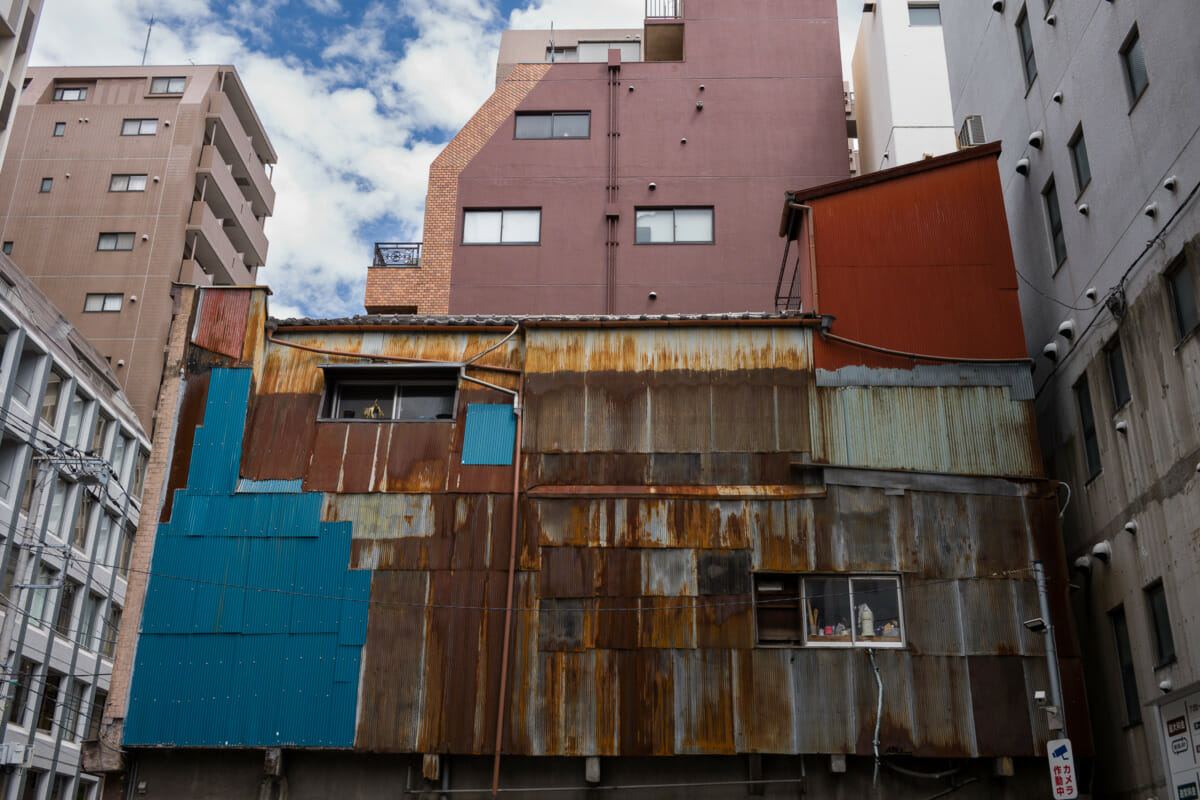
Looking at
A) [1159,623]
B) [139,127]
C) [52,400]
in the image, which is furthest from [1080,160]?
[139,127]

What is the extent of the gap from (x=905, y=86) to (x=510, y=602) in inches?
1023

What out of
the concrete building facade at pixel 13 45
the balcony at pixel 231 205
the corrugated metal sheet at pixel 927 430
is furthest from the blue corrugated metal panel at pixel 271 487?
the balcony at pixel 231 205

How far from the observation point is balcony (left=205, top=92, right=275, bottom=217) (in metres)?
70.7

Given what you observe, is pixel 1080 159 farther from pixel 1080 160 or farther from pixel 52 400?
pixel 52 400

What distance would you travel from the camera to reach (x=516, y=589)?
71.2ft

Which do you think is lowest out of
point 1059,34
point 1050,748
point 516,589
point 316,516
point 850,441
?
point 1050,748

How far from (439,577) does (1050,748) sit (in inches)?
453

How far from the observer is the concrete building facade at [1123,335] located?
58.7 feet

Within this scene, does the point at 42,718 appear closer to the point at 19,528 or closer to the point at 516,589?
the point at 19,528

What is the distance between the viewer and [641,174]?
37.8 m

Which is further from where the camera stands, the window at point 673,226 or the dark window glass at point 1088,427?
the window at point 673,226

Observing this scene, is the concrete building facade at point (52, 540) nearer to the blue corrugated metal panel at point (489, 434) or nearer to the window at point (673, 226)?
the window at point (673, 226)

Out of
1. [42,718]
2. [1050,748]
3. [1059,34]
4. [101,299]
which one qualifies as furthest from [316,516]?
[101,299]

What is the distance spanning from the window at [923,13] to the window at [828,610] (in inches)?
1034
